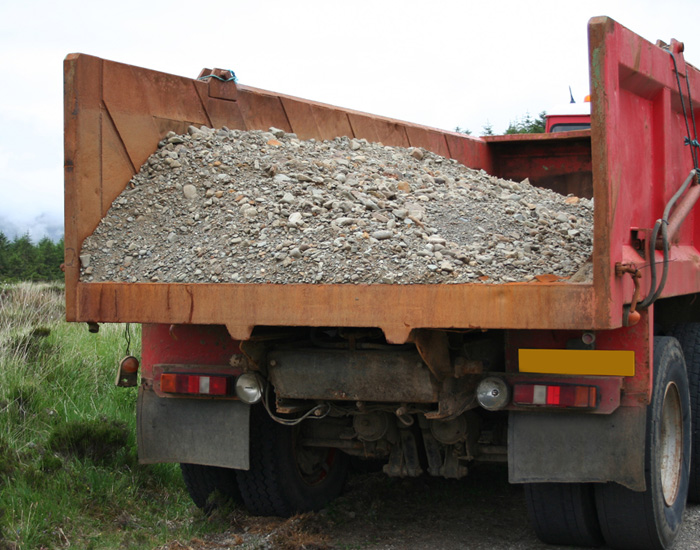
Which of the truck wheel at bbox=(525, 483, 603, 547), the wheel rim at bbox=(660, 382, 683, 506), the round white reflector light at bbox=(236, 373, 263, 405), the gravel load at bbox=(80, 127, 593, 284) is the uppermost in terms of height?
the gravel load at bbox=(80, 127, 593, 284)

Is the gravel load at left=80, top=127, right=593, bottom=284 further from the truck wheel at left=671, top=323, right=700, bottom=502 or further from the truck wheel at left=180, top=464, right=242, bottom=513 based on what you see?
the truck wheel at left=180, top=464, right=242, bottom=513

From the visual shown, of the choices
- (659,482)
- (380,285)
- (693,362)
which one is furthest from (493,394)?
(693,362)

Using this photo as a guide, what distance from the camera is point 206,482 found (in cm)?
412

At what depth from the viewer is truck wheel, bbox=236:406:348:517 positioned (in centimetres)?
398

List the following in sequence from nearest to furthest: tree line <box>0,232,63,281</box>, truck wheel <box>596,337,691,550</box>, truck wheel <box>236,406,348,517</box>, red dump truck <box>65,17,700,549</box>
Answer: red dump truck <box>65,17,700,549</box> → truck wheel <box>596,337,691,550</box> → truck wheel <box>236,406,348,517</box> → tree line <box>0,232,63,281</box>

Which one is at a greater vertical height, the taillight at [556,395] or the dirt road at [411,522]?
the taillight at [556,395]

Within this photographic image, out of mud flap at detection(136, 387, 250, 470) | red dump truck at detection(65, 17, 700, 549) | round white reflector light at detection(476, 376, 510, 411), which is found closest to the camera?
red dump truck at detection(65, 17, 700, 549)

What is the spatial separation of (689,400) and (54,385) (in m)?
4.32

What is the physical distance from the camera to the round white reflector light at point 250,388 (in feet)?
11.7

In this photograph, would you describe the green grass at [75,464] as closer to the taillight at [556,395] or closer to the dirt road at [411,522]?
the dirt road at [411,522]

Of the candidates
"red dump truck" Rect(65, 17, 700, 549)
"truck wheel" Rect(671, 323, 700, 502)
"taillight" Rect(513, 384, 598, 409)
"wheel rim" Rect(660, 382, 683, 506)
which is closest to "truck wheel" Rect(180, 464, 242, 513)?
"red dump truck" Rect(65, 17, 700, 549)

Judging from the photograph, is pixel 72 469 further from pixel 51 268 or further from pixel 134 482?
pixel 51 268

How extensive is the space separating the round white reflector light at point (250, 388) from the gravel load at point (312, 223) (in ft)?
1.83

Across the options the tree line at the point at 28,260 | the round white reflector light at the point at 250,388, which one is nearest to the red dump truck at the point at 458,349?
the round white reflector light at the point at 250,388
